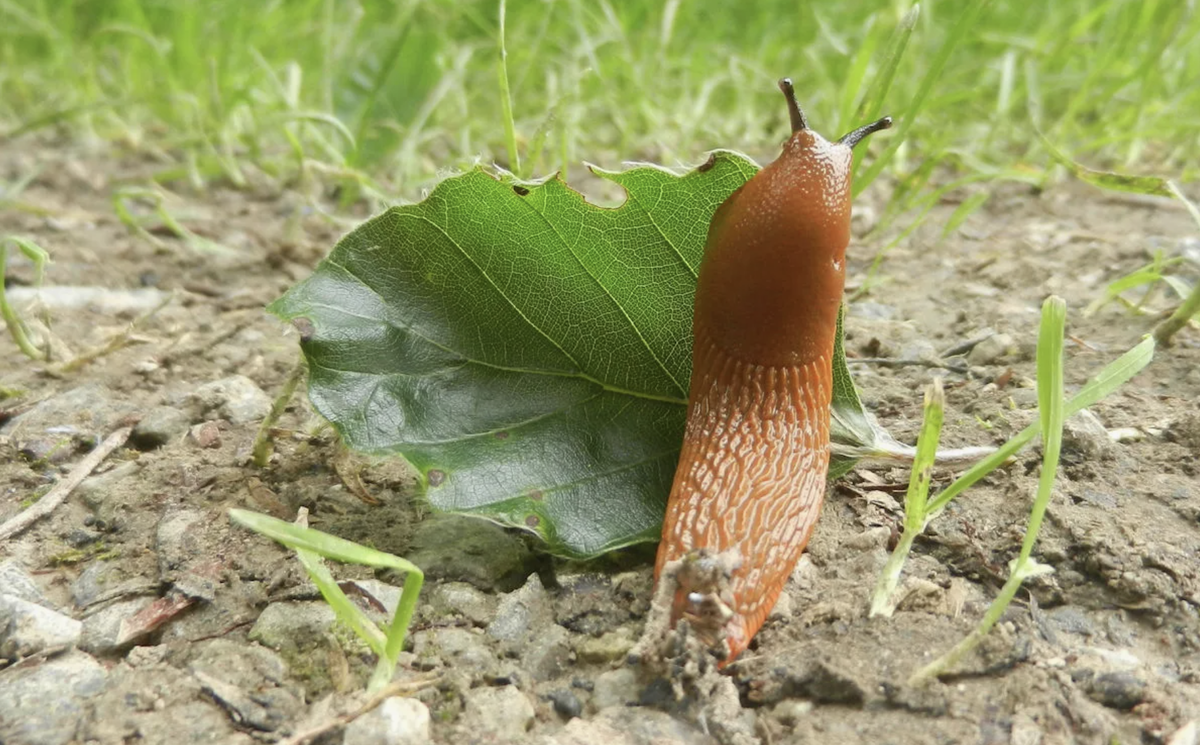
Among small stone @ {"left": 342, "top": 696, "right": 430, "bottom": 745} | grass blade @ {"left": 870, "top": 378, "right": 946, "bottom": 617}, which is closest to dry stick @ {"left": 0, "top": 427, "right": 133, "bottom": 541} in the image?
small stone @ {"left": 342, "top": 696, "right": 430, "bottom": 745}

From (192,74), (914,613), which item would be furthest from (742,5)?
(914,613)

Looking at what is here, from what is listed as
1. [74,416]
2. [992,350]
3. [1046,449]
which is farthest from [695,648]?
[74,416]

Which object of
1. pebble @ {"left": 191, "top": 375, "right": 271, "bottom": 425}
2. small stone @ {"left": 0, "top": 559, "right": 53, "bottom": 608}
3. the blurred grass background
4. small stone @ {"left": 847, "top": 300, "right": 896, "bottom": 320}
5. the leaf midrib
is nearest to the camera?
small stone @ {"left": 0, "top": 559, "right": 53, "bottom": 608}

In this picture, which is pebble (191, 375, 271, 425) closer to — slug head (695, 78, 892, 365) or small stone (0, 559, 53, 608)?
small stone (0, 559, 53, 608)

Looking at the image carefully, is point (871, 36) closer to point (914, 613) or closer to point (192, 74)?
point (914, 613)

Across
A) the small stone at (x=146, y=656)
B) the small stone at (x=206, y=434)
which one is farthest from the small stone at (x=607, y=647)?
the small stone at (x=206, y=434)
